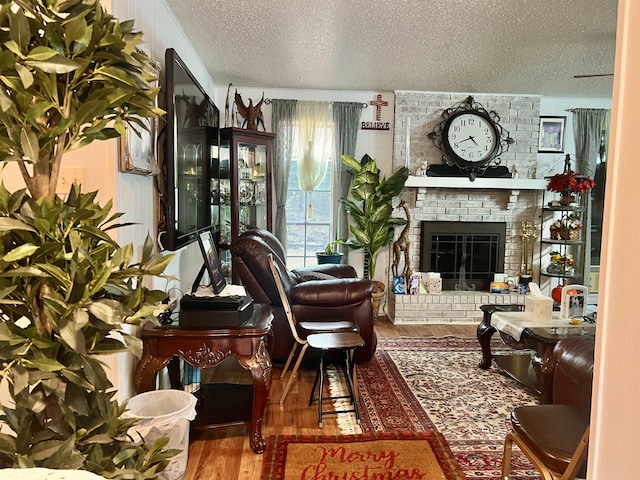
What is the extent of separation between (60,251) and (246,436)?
1.95 meters

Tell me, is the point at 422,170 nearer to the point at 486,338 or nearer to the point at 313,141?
the point at 313,141

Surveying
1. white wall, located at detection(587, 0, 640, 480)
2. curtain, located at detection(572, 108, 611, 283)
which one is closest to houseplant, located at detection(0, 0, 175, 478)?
white wall, located at detection(587, 0, 640, 480)

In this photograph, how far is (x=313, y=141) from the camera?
525 centimetres

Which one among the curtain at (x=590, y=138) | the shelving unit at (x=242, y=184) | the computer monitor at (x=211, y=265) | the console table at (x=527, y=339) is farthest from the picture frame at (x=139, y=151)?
the curtain at (x=590, y=138)

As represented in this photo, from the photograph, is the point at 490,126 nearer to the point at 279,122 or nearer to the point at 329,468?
the point at 279,122

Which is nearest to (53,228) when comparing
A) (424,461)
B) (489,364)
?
(424,461)

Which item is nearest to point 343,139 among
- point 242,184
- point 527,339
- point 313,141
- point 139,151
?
point 313,141

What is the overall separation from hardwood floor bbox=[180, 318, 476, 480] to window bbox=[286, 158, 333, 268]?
6.92ft

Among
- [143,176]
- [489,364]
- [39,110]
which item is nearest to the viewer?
[39,110]

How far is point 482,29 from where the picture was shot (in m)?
3.22

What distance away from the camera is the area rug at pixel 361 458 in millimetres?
2160

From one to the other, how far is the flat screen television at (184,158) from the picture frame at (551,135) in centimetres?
387

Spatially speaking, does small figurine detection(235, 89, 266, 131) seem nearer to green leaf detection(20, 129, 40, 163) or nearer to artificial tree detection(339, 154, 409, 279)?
artificial tree detection(339, 154, 409, 279)

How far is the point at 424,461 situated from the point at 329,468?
473 mm
